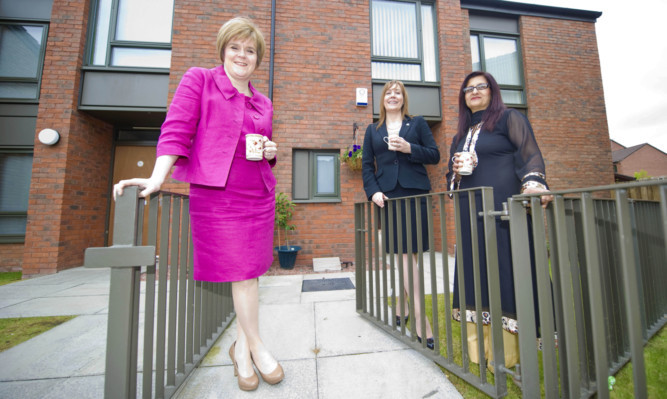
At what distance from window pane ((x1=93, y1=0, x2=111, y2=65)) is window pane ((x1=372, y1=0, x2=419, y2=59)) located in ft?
16.7

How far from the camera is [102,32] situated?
16.2ft

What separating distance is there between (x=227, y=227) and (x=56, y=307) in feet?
9.29

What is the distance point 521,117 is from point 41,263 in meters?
6.47

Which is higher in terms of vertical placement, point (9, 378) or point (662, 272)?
point (662, 272)

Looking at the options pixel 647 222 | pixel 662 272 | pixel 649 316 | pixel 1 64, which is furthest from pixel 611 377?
pixel 1 64

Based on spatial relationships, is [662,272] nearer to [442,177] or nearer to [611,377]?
[611,377]

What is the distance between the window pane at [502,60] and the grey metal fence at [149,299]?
24.3ft

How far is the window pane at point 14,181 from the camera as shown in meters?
4.87

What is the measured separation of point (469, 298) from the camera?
4.74ft

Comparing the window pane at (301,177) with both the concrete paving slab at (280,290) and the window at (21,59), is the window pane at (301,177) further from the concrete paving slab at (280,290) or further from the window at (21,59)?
the window at (21,59)

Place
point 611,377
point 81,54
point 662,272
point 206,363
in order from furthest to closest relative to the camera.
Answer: point 81,54 < point 662,272 < point 206,363 < point 611,377

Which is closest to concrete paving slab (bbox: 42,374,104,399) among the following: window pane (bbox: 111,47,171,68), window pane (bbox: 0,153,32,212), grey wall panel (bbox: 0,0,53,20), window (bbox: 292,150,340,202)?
window (bbox: 292,150,340,202)

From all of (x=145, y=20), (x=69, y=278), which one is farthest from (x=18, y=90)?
(x=69, y=278)

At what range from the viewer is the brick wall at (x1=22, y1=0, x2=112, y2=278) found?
425cm
